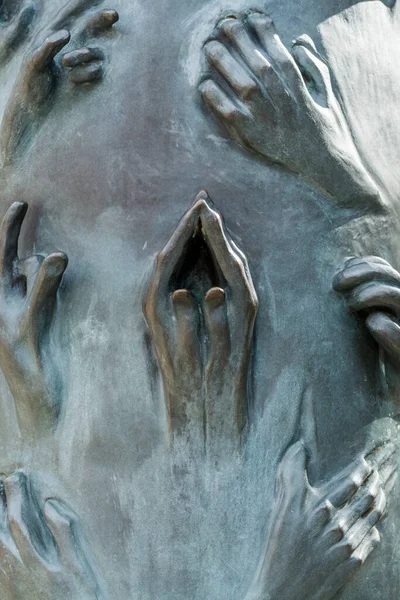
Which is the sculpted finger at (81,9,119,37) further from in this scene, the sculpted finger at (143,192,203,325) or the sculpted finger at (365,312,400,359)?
the sculpted finger at (365,312,400,359)

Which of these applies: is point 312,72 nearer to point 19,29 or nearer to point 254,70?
point 254,70

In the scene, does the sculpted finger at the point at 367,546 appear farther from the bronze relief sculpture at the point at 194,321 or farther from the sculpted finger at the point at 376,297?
the sculpted finger at the point at 376,297

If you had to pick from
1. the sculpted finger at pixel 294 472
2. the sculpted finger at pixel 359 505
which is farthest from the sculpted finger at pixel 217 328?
the sculpted finger at pixel 359 505

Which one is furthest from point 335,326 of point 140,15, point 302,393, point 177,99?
point 140,15

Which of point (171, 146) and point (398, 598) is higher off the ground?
point (171, 146)

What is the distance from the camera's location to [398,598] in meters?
1.52

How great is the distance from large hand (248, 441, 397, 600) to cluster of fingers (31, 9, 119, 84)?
566 mm

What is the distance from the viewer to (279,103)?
148 centimetres

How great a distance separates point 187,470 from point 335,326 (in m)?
0.27

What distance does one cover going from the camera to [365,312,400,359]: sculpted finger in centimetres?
147

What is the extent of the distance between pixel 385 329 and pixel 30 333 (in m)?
0.45

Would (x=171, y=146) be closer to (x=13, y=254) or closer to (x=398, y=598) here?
(x=13, y=254)

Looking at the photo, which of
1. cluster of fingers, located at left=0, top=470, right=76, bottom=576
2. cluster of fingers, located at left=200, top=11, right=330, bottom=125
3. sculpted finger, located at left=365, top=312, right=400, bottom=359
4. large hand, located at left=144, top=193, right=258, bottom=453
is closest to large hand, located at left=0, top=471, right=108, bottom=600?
cluster of fingers, located at left=0, top=470, right=76, bottom=576

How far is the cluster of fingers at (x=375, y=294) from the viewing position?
1.47 metres
